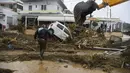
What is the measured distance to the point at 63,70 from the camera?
43.1 ft

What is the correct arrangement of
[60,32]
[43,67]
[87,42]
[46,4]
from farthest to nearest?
[46,4] → [60,32] → [87,42] → [43,67]

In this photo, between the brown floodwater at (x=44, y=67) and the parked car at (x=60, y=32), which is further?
the parked car at (x=60, y=32)

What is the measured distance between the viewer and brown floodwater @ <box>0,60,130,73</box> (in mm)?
12856

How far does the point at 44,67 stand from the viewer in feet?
44.9

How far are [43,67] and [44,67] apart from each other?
0.05m

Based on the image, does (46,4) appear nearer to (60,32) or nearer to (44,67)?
(60,32)

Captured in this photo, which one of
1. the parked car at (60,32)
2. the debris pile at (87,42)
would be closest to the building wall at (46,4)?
the debris pile at (87,42)

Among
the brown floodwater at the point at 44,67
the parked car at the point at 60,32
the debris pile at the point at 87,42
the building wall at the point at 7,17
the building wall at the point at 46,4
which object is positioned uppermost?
the building wall at the point at 46,4

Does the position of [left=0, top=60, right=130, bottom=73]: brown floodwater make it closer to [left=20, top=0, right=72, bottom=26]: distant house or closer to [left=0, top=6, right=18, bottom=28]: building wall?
[left=0, top=6, right=18, bottom=28]: building wall

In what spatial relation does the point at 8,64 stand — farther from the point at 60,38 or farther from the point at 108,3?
the point at 60,38

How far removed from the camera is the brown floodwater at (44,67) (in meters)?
12.9

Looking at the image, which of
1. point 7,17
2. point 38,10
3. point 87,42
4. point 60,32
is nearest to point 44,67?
point 87,42

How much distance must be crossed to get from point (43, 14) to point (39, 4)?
6507mm

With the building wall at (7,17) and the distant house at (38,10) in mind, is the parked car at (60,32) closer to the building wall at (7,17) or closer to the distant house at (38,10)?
the building wall at (7,17)
